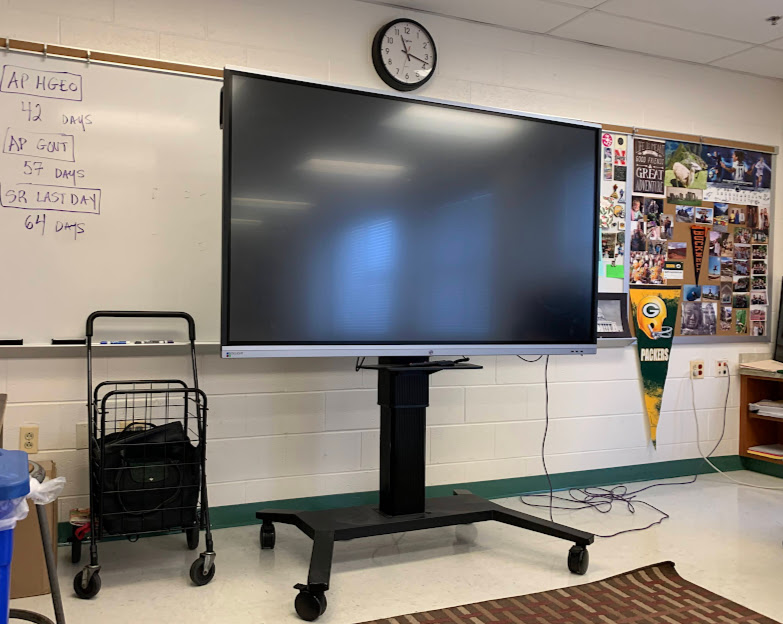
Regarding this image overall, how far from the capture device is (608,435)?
12.8 feet

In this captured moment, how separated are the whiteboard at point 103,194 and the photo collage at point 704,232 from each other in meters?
2.30

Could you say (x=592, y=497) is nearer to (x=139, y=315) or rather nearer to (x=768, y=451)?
(x=768, y=451)

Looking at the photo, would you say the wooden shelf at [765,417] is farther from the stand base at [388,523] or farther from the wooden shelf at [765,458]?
the stand base at [388,523]

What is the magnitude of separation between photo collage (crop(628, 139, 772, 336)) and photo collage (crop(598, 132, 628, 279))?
0.24ft

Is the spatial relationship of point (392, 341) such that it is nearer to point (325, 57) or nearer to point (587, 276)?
point (587, 276)

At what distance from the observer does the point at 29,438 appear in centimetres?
274

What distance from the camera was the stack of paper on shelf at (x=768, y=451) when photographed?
4016 millimetres

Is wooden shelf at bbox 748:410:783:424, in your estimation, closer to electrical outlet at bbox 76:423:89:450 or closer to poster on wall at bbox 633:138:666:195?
poster on wall at bbox 633:138:666:195

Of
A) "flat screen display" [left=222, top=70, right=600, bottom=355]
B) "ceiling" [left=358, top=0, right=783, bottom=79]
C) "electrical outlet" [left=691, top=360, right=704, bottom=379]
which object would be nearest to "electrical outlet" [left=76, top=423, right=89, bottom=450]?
"flat screen display" [left=222, top=70, right=600, bottom=355]

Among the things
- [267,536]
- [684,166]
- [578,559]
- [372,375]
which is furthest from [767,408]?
[267,536]

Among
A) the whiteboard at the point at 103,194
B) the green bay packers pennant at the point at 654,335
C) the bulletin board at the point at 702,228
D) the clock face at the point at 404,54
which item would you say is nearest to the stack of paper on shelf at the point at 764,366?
the bulletin board at the point at 702,228

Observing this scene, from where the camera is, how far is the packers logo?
392 cm

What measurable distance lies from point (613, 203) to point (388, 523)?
2.18 metres

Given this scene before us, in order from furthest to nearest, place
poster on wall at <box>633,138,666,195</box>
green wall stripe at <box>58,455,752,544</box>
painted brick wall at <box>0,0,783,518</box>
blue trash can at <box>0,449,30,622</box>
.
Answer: poster on wall at <box>633,138,666,195</box> < green wall stripe at <box>58,455,752,544</box> < painted brick wall at <box>0,0,783,518</box> < blue trash can at <box>0,449,30,622</box>
